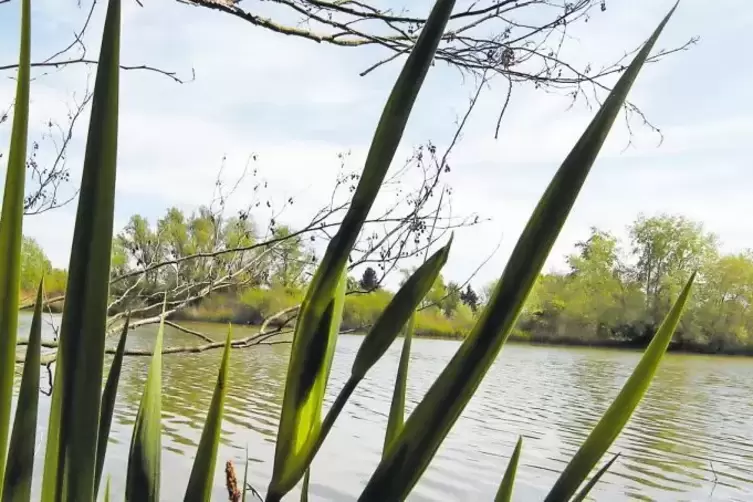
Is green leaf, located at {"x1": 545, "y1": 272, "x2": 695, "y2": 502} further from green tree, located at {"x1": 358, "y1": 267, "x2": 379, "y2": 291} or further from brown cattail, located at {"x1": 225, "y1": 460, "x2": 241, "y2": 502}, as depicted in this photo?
green tree, located at {"x1": 358, "y1": 267, "x2": 379, "y2": 291}

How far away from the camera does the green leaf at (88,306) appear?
215mm

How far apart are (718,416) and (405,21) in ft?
34.8

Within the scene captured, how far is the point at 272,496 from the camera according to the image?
0.90 feet

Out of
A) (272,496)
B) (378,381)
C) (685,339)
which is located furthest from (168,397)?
(685,339)

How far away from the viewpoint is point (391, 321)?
26 cm

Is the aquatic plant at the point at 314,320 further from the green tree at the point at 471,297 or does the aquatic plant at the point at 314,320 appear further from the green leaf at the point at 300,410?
the green tree at the point at 471,297

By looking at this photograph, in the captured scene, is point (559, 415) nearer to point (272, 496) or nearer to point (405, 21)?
point (405, 21)

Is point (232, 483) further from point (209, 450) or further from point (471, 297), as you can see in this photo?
point (471, 297)

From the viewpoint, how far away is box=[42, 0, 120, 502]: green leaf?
0.70 ft

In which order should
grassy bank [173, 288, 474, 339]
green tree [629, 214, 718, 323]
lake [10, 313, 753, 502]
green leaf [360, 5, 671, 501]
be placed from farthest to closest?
green tree [629, 214, 718, 323], lake [10, 313, 753, 502], grassy bank [173, 288, 474, 339], green leaf [360, 5, 671, 501]

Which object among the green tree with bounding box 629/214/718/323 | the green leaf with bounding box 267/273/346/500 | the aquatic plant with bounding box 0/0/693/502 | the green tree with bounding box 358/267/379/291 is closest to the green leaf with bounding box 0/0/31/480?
the aquatic plant with bounding box 0/0/693/502

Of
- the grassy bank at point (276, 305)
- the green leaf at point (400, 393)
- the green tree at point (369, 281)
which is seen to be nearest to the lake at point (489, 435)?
the grassy bank at point (276, 305)

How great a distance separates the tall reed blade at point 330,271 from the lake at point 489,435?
3639mm

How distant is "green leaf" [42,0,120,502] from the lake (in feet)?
12.0
